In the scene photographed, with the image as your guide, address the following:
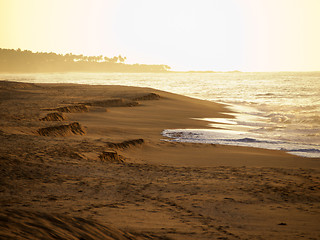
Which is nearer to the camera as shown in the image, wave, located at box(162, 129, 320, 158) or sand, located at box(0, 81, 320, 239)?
sand, located at box(0, 81, 320, 239)

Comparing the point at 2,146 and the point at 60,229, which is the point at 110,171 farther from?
the point at 60,229

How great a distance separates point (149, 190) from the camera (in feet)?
19.7

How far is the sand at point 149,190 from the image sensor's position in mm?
4270

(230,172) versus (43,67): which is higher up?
(43,67)

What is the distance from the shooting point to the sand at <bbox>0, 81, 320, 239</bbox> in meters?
4.27

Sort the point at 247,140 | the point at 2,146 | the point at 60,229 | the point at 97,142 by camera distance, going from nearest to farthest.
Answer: the point at 60,229 → the point at 2,146 → the point at 97,142 → the point at 247,140

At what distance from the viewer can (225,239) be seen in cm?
423

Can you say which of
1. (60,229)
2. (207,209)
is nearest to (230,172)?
(207,209)

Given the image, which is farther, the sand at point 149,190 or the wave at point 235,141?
the wave at point 235,141

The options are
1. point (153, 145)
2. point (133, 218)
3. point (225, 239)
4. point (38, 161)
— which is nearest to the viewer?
point (225, 239)

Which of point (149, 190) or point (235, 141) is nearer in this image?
point (149, 190)

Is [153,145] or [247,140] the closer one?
[153,145]

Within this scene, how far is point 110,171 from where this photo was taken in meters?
7.14

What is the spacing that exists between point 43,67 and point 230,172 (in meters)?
201
